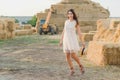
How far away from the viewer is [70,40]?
10.6 metres

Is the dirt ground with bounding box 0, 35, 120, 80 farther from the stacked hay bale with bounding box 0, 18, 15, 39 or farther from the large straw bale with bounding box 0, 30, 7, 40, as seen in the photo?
the stacked hay bale with bounding box 0, 18, 15, 39

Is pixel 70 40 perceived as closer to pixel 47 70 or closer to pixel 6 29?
pixel 47 70

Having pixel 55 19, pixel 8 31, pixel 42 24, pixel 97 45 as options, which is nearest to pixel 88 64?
pixel 97 45

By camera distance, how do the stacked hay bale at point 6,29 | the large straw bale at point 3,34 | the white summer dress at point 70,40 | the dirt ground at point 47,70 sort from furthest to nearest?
the stacked hay bale at point 6,29, the large straw bale at point 3,34, the white summer dress at point 70,40, the dirt ground at point 47,70

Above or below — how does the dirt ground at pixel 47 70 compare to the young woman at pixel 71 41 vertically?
below

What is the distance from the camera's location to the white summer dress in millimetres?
10492

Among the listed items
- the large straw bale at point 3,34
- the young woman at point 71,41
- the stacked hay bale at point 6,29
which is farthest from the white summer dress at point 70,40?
the stacked hay bale at point 6,29

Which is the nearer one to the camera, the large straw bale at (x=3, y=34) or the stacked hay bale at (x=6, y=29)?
the large straw bale at (x=3, y=34)

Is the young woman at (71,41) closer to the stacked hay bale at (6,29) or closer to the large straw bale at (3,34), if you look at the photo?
the large straw bale at (3,34)

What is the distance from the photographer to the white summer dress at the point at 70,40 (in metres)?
10.5

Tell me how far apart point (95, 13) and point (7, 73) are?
36.0 metres

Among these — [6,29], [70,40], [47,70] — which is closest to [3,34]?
[6,29]

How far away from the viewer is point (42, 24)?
4072 cm

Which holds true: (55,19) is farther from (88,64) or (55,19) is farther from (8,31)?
(88,64)
